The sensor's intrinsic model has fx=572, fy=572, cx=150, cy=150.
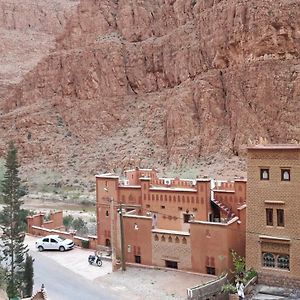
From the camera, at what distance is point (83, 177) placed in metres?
65.9

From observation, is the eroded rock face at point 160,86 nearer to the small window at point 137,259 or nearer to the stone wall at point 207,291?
the small window at point 137,259

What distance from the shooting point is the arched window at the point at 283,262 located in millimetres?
21922

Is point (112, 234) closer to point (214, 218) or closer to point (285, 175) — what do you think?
point (214, 218)

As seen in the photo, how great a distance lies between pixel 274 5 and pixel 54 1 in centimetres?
9981

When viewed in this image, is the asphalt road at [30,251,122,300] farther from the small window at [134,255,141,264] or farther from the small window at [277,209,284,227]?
the small window at [277,209,284,227]

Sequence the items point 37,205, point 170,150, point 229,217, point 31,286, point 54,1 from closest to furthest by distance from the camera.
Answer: point 31,286, point 229,217, point 37,205, point 170,150, point 54,1

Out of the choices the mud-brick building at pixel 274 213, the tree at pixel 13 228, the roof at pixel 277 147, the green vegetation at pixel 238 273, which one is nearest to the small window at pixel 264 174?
the mud-brick building at pixel 274 213

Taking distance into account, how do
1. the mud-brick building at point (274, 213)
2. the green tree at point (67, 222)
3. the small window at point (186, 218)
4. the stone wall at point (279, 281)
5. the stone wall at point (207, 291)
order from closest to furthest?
1. the stone wall at point (207, 291)
2. the stone wall at point (279, 281)
3. the mud-brick building at point (274, 213)
4. the small window at point (186, 218)
5. the green tree at point (67, 222)

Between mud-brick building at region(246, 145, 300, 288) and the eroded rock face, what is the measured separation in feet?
110

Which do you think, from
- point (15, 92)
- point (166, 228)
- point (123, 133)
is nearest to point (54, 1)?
point (15, 92)

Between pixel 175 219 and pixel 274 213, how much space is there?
20.3 feet

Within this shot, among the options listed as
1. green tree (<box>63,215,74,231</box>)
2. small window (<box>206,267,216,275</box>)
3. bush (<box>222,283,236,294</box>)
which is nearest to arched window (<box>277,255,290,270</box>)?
bush (<box>222,283,236,294</box>)

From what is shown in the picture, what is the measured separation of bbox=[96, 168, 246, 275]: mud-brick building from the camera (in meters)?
23.9

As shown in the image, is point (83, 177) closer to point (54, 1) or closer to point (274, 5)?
point (274, 5)
